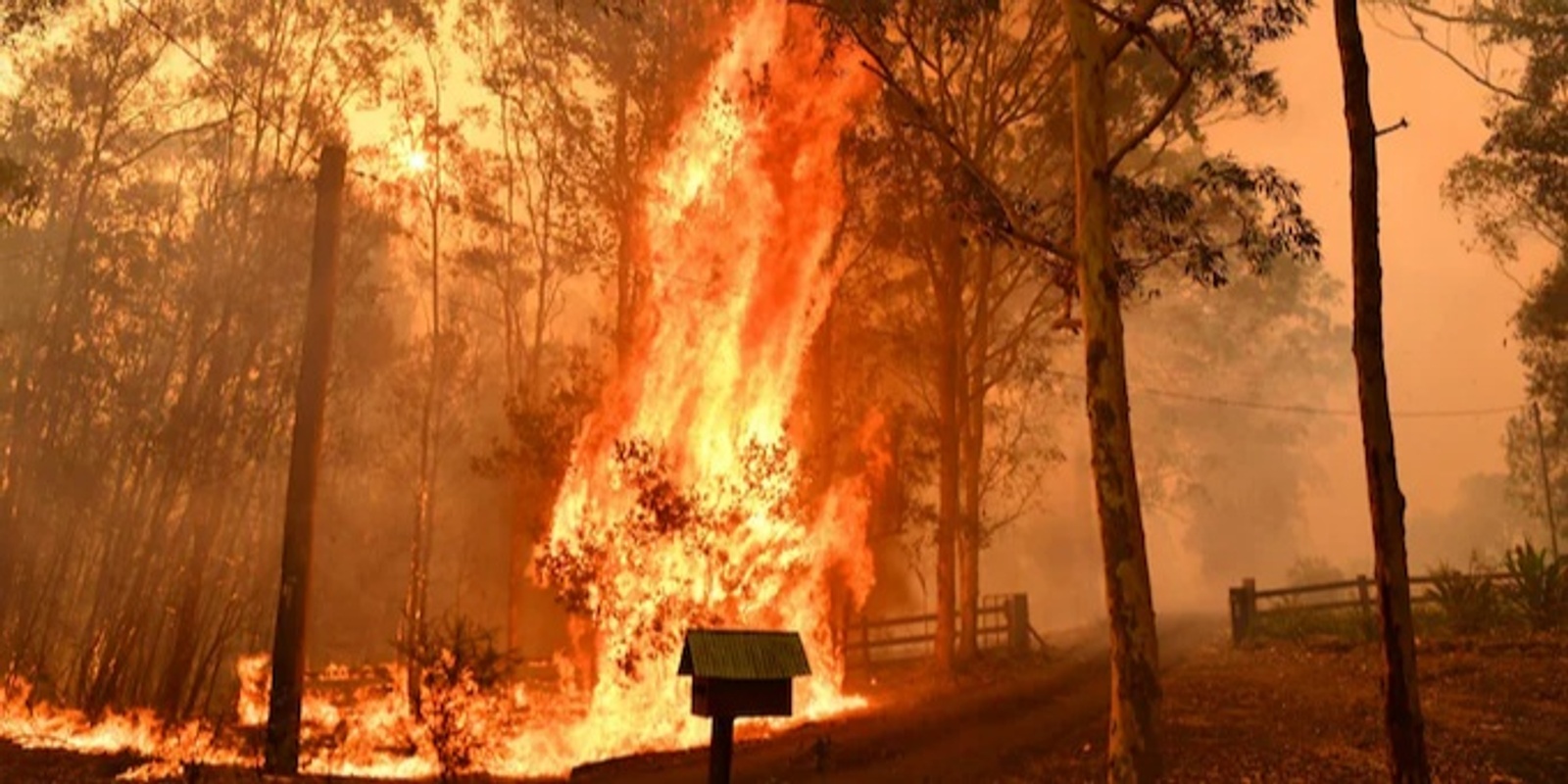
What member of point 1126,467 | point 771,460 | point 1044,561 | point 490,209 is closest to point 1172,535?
point 1044,561

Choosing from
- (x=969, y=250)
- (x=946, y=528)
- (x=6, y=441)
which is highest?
(x=969, y=250)

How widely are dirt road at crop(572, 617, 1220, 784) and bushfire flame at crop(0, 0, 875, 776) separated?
105 inches

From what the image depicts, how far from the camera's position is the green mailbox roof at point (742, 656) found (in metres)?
9.08

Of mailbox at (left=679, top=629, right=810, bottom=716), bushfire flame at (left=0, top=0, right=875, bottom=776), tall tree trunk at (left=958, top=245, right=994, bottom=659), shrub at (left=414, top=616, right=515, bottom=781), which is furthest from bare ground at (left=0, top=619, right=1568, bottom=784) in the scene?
mailbox at (left=679, top=629, right=810, bottom=716)

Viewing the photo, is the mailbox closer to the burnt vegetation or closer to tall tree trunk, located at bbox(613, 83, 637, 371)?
the burnt vegetation

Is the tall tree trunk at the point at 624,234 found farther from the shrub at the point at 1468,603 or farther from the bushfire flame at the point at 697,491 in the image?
the shrub at the point at 1468,603

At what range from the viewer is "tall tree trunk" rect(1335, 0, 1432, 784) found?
8.85 meters

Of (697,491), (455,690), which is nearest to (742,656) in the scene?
(455,690)

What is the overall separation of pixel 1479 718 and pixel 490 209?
3115 cm

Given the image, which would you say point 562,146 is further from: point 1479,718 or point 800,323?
point 1479,718

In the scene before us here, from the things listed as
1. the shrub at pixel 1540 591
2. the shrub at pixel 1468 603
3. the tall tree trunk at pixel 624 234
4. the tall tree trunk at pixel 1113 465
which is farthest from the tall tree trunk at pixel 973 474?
the tall tree trunk at pixel 1113 465

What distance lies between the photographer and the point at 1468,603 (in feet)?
65.4

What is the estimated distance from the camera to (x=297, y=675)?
14109mm

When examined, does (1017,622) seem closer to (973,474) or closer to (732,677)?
(973,474)
